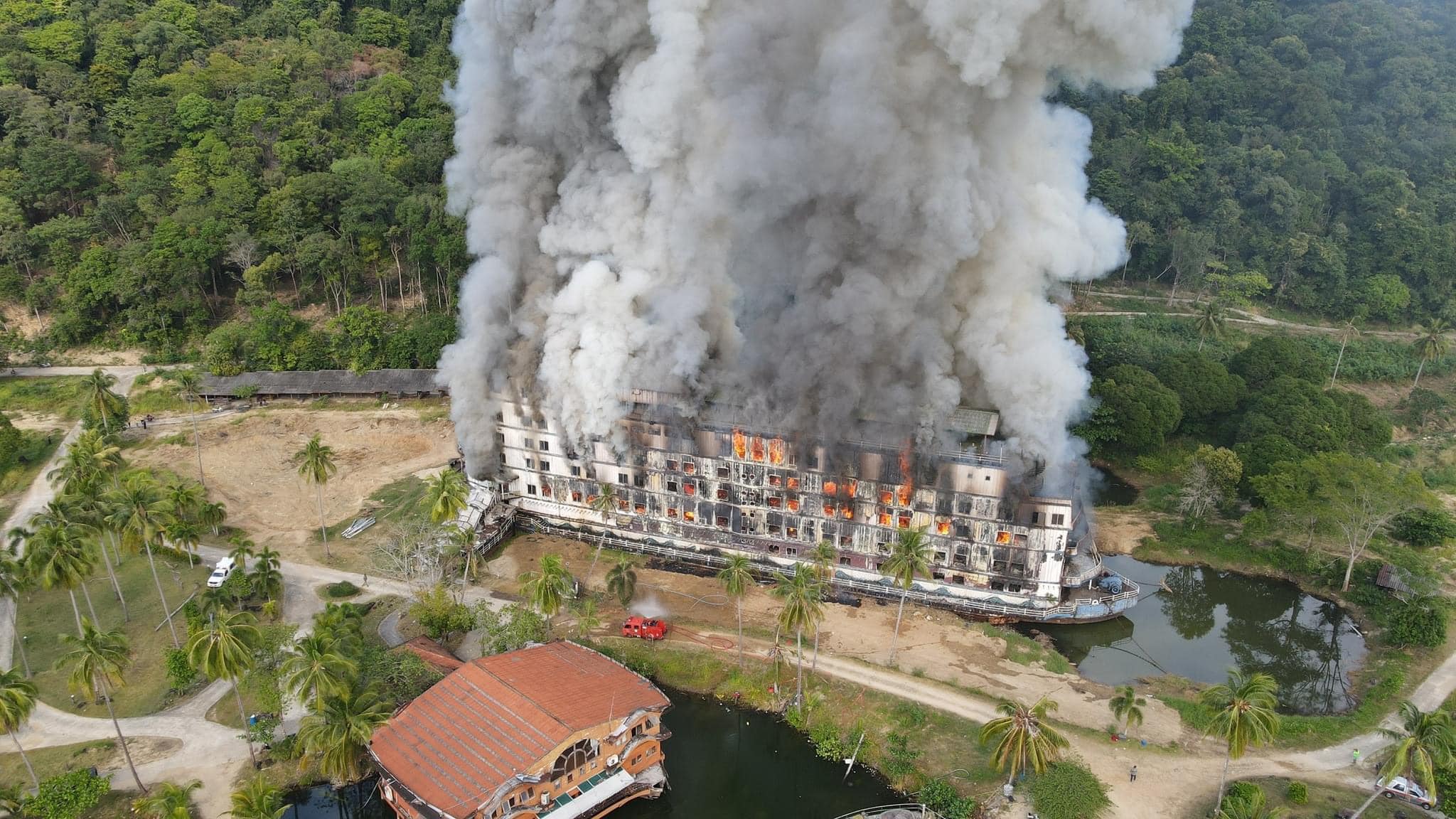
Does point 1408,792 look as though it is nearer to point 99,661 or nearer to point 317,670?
point 317,670

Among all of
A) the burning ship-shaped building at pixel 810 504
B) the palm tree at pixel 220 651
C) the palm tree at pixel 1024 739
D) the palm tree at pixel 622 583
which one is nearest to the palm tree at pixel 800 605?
the palm tree at pixel 1024 739

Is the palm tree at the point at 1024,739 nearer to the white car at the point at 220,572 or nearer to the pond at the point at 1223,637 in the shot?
the pond at the point at 1223,637

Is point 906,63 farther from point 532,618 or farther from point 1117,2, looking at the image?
point 532,618

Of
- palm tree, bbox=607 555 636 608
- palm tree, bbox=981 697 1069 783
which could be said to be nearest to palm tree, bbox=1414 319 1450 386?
palm tree, bbox=981 697 1069 783

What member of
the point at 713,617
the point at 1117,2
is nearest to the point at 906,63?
the point at 1117,2

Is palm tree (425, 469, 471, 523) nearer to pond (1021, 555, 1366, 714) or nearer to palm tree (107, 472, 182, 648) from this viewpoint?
palm tree (107, 472, 182, 648)

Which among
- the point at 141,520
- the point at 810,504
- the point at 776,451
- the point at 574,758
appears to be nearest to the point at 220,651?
the point at 141,520

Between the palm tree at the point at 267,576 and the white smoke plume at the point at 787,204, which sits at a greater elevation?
the white smoke plume at the point at 787,204
